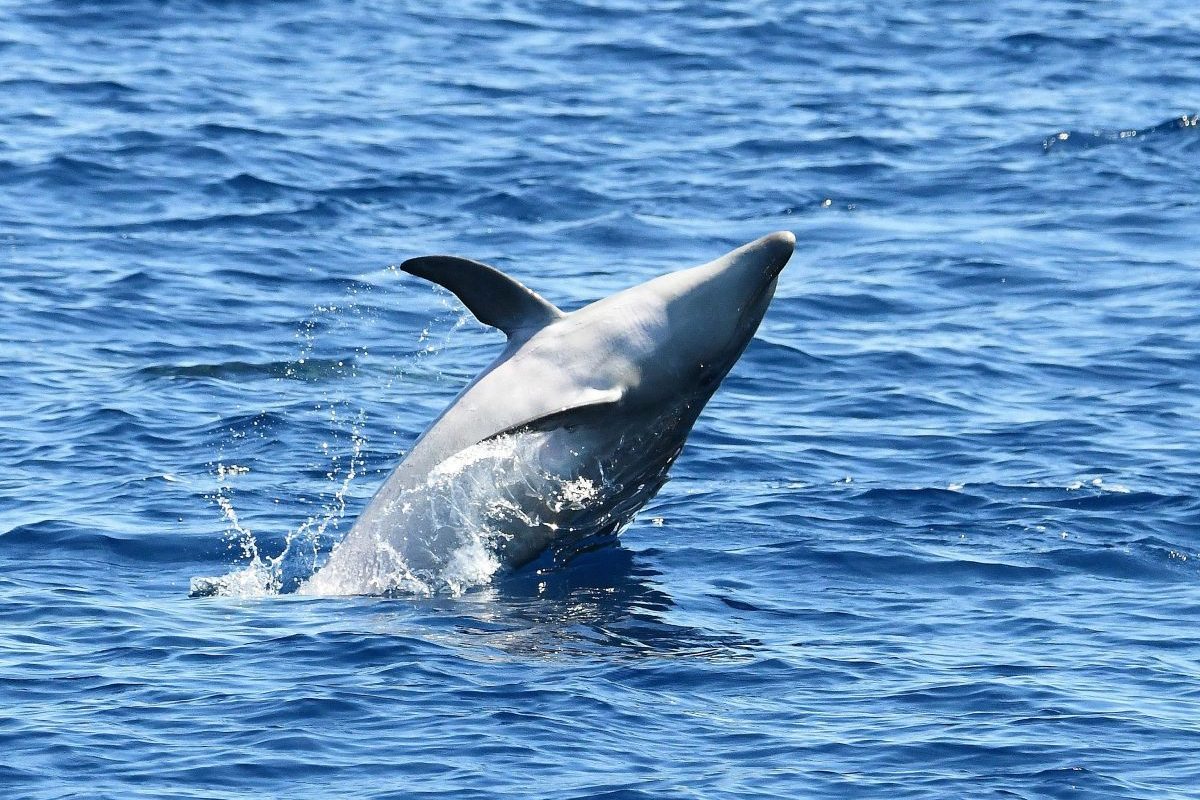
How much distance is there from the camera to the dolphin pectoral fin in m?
13.6

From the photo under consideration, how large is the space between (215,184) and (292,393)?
831cm

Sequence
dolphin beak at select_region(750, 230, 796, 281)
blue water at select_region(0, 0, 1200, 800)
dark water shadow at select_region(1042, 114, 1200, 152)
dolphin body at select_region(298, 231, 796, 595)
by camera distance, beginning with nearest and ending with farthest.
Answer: blue water at select_region(0, 0, 1200, 800) → dolphin body at select_region(298, 231, 796, 595) → dolphin beak at select_region(750, 230, 796, 281) → dark water shadow at select_region(1042, 114, 1200, 152)

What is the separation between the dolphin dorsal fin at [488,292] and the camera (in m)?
13.8

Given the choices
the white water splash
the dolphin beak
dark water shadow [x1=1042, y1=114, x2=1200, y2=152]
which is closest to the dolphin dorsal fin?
the white water splash

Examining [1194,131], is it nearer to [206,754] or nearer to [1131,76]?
[1131,76]

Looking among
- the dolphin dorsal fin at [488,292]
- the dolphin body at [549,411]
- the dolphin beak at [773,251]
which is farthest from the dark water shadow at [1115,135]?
the dolphin dorsal fin at [488,292]

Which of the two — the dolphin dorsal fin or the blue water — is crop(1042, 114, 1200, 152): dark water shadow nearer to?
the blue water

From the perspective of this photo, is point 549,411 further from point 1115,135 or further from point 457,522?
point 1115,135

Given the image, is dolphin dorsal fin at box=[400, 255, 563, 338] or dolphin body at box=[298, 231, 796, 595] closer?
dolphin dorsal fin at box=[400, 255, 563, 338]

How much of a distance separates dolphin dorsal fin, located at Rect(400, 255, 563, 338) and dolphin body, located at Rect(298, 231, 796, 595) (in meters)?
0.02

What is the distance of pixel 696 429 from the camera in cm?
1988

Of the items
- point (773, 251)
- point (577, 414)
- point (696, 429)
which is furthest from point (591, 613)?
point (696, 429)

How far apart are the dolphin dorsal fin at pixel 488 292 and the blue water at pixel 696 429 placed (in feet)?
6.41

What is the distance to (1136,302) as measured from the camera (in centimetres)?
2397
